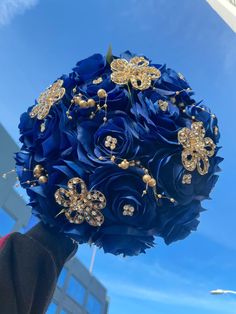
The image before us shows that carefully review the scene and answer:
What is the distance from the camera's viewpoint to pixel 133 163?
979 millimetres

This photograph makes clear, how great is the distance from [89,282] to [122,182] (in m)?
21.9

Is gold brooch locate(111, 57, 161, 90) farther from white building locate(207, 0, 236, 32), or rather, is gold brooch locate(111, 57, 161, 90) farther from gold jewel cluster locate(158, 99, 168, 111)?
white building locate(207, 0, 236, 32)

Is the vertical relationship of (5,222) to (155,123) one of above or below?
above

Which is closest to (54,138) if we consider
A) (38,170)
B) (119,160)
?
(38,170)

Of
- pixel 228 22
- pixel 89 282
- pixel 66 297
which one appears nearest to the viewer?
pixel 228 22

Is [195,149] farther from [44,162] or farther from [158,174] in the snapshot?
[44,162]

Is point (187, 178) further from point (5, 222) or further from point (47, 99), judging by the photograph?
point (5, 222)

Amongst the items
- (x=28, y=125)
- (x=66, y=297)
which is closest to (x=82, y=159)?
(x=28, y=125)

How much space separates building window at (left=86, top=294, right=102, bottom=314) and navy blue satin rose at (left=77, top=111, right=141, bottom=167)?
21580 millimetres

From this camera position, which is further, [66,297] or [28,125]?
[66,297]

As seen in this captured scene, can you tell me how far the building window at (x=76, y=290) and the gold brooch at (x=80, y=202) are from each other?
1894 centimetres

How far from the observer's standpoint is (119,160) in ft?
3.20

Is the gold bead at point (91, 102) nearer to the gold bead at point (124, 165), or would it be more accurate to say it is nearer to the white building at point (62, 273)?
the gold bead at point (124, 165)

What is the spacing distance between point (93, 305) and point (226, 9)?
19.4m
